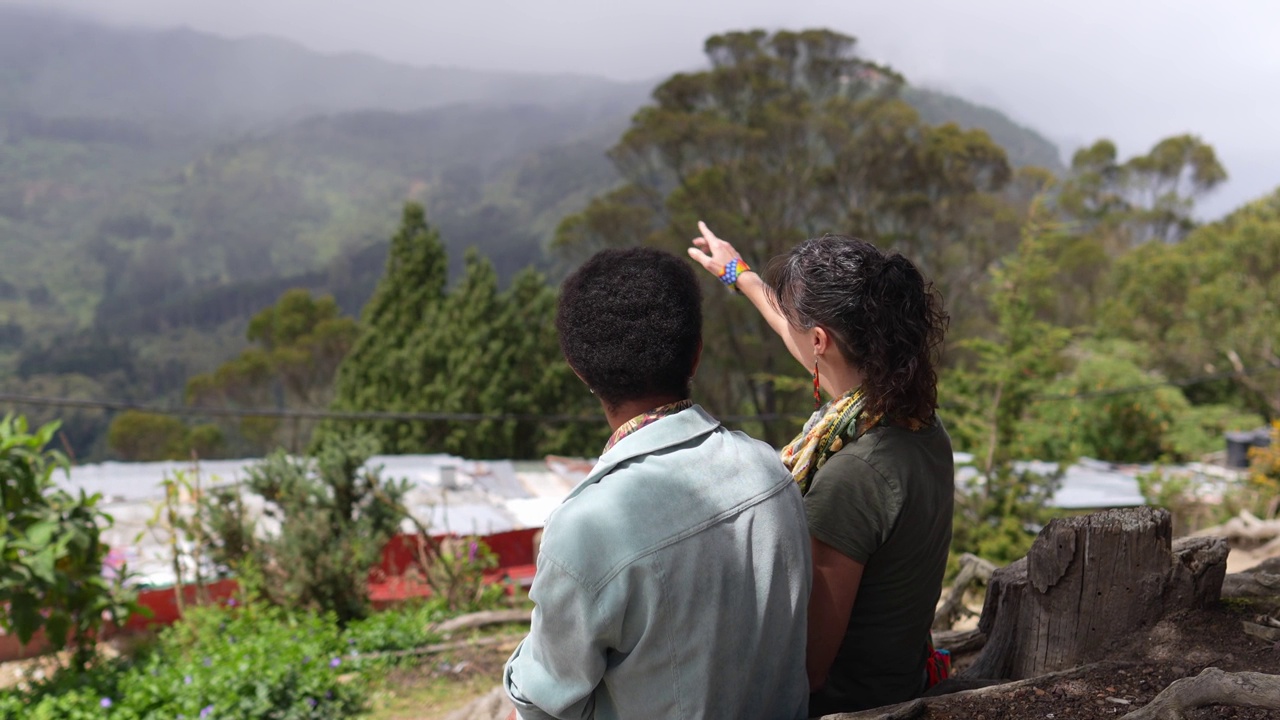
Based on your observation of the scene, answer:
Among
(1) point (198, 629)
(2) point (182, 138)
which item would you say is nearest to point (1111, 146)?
(1) point (198, 629)

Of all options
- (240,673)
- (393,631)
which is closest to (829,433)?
(240,673)

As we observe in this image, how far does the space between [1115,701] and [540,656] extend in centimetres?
105

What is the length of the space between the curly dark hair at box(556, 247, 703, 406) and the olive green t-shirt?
33cm

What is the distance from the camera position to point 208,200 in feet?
324

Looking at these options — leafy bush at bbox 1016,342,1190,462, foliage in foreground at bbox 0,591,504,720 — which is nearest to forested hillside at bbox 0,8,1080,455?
leafy bush at bbox 1016,342,1190,462

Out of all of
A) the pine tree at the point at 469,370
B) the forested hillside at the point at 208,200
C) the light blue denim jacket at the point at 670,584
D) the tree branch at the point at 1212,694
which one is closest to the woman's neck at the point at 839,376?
the light blue denim jacket at the point at 670,584

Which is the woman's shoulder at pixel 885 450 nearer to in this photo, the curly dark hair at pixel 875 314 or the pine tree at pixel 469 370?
the curly dark hair at pixel 875 314

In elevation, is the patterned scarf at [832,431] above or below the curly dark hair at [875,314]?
below

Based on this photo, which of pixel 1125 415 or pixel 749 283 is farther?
pixel 1125 415

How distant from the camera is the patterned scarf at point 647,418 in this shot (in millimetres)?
1422

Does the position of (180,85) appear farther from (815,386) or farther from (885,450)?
(885,450)

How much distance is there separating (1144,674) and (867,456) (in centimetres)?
74

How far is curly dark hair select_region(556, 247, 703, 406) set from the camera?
140cm

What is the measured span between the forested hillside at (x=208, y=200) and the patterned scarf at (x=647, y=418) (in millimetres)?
28605
